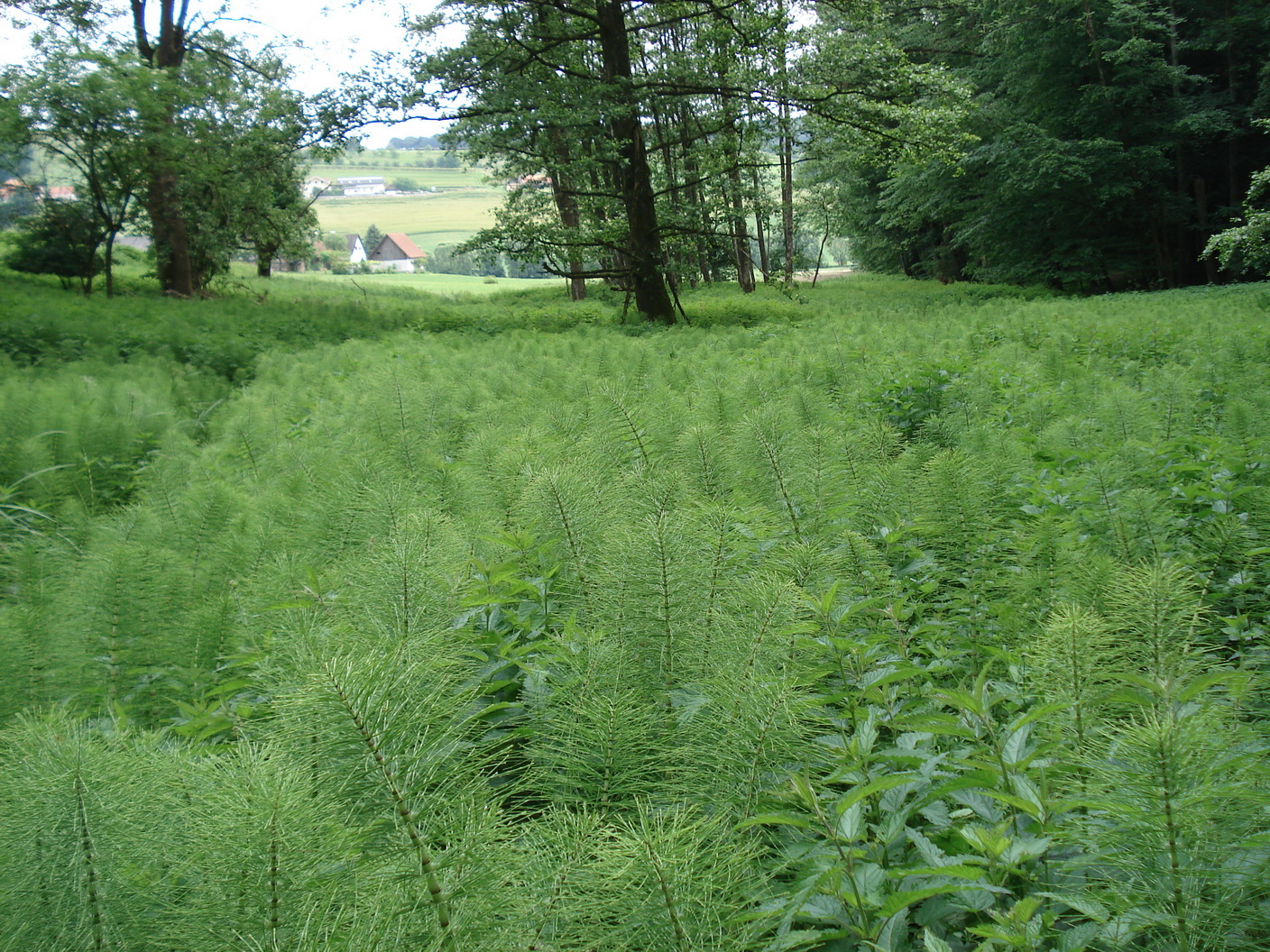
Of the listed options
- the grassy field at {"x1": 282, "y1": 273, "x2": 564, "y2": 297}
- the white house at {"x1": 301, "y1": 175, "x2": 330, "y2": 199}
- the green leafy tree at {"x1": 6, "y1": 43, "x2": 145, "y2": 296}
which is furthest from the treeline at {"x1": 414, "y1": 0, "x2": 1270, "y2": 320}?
the grassy field at {"x1": 282, "y1": 273, "x2": 564, "y2": 297}

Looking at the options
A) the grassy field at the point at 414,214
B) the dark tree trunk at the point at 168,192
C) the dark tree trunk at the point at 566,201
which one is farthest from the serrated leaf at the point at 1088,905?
the grassy field at the point at 414,214

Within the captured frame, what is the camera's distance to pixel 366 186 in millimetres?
110562

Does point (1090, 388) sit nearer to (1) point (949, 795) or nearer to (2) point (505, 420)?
(2) point (505, 420)

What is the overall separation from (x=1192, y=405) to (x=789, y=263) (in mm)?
20290

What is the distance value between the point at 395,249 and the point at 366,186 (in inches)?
1392

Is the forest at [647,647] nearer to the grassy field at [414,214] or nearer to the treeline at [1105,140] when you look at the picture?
the treeline at [1105,140]

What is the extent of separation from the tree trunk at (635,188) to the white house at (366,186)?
104m

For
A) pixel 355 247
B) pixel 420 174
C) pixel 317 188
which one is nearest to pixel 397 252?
pixel 355 247

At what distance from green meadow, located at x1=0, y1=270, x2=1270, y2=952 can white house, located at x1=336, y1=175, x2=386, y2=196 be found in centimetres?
11384

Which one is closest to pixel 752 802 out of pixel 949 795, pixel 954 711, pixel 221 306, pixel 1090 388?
pixel 949 795

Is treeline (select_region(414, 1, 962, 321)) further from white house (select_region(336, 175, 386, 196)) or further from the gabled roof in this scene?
white house (select_region(336, 175, 386, 196))

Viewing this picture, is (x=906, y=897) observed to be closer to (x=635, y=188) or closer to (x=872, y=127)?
(x=635, y=188)

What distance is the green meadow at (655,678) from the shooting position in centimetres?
106

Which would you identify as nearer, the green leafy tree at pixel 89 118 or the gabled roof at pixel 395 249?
the green leafy tree at pixel 89 118
